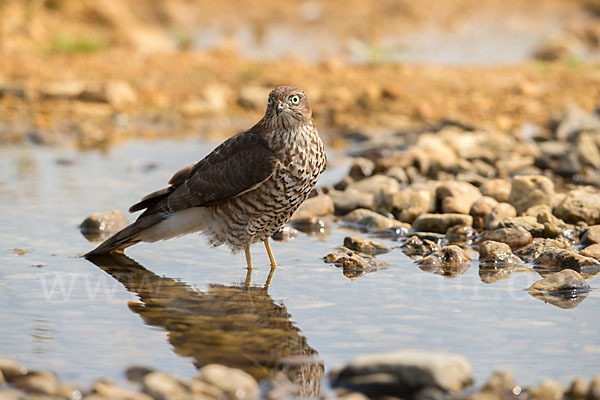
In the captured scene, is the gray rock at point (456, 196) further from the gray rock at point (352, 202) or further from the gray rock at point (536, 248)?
the gray rock at point (536, 248)

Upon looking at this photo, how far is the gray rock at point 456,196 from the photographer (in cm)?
789

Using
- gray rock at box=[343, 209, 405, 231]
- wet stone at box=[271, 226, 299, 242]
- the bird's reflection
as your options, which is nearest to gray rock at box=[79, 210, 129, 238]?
the bird's reflection

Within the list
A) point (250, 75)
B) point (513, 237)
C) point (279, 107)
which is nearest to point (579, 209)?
point (513, 237)

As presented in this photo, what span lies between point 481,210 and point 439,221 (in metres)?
0.41

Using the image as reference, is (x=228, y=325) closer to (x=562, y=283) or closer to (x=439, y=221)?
(x=562, y=283)

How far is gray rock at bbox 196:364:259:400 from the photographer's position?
4121 millimetres

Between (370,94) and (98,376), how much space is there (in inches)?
348

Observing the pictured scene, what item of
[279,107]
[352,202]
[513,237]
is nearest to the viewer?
[279,107]

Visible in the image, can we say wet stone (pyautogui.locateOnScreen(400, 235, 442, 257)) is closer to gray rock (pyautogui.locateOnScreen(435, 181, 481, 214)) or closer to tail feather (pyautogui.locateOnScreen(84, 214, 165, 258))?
gray rock (pyautogui.locateOnScreen(435, 181, 481, 214))

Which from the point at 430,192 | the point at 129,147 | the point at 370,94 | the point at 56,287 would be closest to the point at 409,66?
the point at 370,94

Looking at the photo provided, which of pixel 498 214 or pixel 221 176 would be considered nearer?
pixel 221 176

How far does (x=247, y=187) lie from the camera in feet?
20.6

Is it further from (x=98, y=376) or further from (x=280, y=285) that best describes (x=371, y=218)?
(x=98, y=376)

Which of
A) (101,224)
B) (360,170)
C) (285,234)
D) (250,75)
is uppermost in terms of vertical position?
(250,75)
